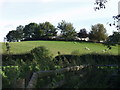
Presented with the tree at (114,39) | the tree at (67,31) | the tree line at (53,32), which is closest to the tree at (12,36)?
the tree line at (53,32)

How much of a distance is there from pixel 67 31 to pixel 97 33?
1476cm

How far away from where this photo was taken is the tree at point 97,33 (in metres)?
65.2

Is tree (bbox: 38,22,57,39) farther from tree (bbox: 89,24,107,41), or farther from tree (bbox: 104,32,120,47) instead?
tree (bbox: 104,32,120,47)

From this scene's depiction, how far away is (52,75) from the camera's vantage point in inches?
368

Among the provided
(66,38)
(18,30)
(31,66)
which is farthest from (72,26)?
(31,66)

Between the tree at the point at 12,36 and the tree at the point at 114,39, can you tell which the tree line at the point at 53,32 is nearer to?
the tree at the point at 12,36

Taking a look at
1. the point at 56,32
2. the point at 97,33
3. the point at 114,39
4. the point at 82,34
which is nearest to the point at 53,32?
the point at 56,32

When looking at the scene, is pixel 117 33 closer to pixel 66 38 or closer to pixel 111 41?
pixel 111 41

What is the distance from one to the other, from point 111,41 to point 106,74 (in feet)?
7.05

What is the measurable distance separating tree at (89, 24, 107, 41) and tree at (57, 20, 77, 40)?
749cm

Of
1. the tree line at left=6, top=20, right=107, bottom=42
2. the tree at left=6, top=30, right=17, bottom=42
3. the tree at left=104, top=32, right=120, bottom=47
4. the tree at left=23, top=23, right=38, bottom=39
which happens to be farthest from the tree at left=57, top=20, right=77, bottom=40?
the tree at left=104, top=32, right=120, bottom=47

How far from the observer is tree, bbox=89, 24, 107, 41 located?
6519cm

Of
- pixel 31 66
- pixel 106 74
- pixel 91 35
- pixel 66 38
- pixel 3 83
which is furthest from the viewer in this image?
pixel 66 38

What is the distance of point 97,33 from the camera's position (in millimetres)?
66438
